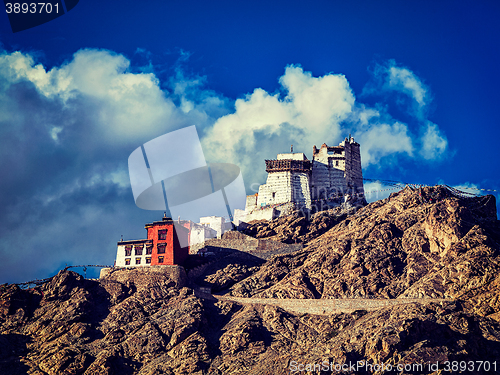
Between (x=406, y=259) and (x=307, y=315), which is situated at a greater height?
(x=406, y=259)

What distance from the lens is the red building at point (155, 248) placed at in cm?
7812

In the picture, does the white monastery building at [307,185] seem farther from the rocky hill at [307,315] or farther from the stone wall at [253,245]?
the rocky hill at [307,315]

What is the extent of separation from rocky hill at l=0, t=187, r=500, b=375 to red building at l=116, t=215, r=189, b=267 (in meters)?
3.82

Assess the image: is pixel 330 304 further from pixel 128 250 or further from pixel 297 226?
pixel 128 250

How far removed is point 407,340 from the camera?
55.8m

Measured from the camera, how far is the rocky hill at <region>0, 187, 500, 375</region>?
5662 centimetres

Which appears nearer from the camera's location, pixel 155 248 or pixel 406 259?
pixel 406 259

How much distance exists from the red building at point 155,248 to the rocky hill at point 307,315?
150 inches

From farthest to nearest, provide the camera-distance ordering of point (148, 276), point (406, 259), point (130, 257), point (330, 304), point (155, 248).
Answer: point (130, 257) → point (155, 248) → point (148, 276) → point (406, 259) → point (330, 304)

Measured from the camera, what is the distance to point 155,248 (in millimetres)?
78688

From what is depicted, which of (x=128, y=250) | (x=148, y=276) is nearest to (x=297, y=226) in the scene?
(x=148, y=276)

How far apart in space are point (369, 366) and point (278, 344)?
12.5 meters

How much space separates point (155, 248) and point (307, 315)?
84.7ft

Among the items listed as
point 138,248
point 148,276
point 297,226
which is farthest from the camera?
point 297,226
